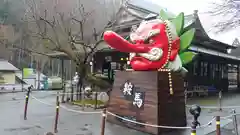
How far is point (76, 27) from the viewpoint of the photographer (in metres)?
15.4

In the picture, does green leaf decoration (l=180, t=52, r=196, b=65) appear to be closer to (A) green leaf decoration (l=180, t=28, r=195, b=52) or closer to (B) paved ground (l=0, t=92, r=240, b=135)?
(A) green leaf decoration (l=180, t=28, r=195, b=52)

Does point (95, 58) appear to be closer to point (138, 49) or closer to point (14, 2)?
point (138, 49)

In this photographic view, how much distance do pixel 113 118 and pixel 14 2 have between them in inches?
1157

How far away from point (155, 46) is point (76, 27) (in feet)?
31.2

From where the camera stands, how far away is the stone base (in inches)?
260

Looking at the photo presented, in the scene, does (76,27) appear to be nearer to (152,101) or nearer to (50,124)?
(50,124)

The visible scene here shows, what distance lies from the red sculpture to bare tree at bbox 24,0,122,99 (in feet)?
14.4

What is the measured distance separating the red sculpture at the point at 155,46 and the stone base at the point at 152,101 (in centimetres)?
31

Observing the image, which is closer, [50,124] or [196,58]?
[50,124]

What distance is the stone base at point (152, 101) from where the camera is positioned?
6602 millimetres

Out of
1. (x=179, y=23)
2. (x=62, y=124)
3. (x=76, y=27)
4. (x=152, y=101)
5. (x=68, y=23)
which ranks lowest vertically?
(x=62, y=124)

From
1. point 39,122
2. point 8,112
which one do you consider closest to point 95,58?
point 8,112

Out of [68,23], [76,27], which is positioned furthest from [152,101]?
[76,27]

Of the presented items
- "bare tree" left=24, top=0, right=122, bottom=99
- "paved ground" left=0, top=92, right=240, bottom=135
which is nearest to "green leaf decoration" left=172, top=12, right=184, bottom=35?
"paved ground" left=0, top=92, right=240, bottom=135
